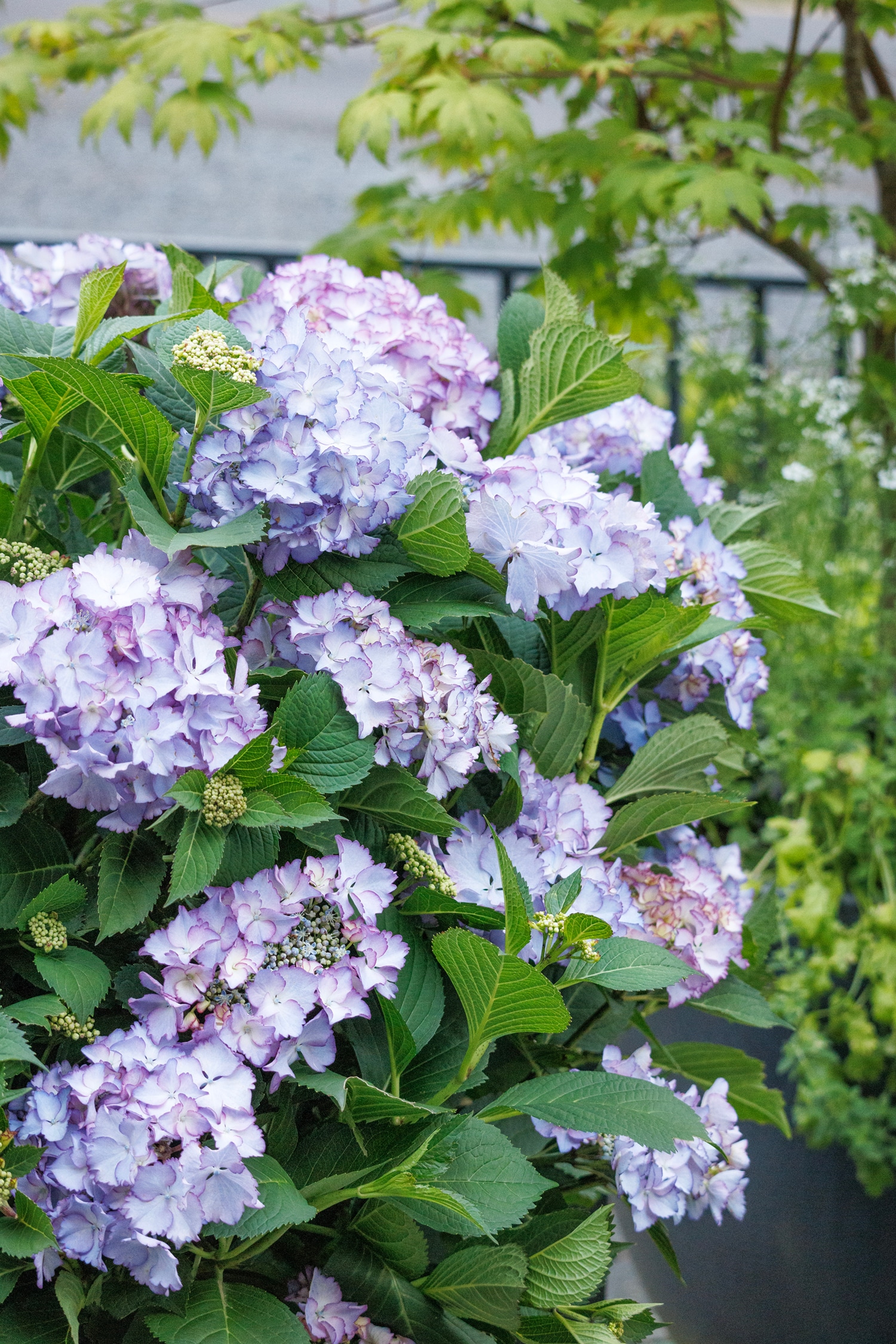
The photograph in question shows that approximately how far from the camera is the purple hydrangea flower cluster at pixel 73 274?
30.4 inches

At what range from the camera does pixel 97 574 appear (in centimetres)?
52

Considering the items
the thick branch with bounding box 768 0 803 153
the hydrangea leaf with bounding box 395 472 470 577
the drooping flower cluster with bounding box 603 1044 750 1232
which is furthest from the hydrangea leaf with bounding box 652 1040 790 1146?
the thick branch with bounding box 768 0 803 153

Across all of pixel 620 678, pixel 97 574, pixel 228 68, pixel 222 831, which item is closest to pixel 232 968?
pixel 222 831

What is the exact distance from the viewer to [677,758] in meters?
0.68

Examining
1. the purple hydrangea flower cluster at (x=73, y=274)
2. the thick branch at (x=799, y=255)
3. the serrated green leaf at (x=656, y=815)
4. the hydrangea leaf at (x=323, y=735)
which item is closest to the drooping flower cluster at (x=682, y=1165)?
the serrated green leaf at (x=656, y=815)

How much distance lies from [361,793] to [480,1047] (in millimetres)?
127

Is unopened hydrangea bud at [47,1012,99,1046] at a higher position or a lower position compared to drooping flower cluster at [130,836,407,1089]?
lower

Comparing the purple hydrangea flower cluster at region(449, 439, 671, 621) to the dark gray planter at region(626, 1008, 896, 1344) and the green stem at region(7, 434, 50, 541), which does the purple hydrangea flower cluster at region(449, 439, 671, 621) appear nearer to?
the green stem at region(7, 434, 50, 541)

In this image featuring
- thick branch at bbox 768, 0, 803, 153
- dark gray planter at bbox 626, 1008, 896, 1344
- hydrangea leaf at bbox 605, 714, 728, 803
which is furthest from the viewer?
thick branch at bbox 768, 0, 803, 153

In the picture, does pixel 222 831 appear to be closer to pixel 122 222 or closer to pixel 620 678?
pixel 620 678

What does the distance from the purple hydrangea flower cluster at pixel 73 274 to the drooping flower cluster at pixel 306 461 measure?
27cm

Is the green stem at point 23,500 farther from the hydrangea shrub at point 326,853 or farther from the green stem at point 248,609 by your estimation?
the green stem at point 248,609

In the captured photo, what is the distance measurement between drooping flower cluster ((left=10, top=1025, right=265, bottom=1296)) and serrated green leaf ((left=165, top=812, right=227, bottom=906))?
0.21ft

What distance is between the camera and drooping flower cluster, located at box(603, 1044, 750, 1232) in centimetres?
61
